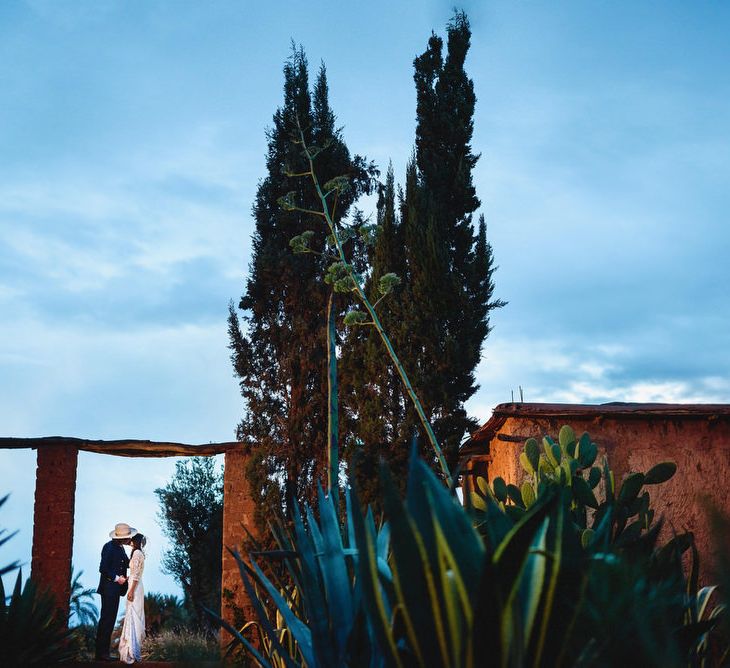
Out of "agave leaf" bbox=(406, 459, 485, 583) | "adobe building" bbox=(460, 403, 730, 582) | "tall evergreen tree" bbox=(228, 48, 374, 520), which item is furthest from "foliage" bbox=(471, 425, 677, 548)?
"tall evergreen tree" bbox=(228, 48, 374, 520)

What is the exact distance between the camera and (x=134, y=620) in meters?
9.38

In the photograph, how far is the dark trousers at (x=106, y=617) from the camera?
9172 mm

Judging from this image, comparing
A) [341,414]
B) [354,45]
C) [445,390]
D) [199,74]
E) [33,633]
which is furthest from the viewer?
[341,414]

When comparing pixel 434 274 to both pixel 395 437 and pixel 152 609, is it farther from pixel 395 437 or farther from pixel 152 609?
pixel 152 609

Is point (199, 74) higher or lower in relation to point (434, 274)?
higher

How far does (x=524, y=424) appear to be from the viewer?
352 inches

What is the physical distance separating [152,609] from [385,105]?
9135 millimetres

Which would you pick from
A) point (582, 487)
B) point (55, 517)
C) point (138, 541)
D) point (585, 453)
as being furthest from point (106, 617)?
point (582, 487)

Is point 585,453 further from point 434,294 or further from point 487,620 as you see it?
point 434,294

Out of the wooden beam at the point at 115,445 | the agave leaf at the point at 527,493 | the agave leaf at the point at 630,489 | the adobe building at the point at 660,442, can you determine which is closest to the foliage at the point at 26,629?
the agave leaf at the point at 527,493

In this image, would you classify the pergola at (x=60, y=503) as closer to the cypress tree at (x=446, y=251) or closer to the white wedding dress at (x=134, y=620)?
the white wedding dress at (x=134, y=620)

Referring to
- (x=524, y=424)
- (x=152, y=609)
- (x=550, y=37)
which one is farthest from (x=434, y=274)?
(x=152, y=609)

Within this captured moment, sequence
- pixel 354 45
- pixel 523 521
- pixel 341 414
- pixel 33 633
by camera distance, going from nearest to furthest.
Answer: pixel 523 521 < pixel 33 633 < pixel 354 45 < pixel 341 414

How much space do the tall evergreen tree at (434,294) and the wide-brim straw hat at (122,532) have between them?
3018mm
